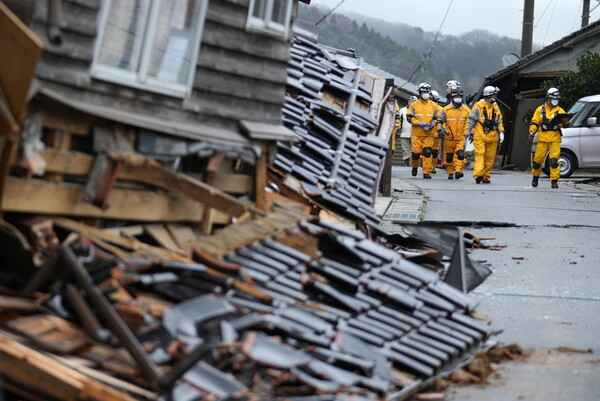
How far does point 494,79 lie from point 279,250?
3042 centimetres

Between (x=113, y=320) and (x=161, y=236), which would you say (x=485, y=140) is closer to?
(x=161, y=236)

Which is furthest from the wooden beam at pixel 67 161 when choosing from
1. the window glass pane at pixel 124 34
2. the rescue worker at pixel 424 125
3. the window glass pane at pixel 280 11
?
the rescue worker at pixel 424 125

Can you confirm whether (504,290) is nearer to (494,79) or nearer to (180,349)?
(180,349)

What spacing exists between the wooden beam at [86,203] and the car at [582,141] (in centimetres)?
1971

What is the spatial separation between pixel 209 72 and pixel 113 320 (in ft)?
11.0

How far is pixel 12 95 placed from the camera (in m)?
6.92

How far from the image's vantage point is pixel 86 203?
781 centimetres

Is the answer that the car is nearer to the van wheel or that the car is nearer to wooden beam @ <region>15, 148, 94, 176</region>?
the van wheel

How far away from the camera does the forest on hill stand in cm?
7775

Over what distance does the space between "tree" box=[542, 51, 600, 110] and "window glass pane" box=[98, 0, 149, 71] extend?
82.8 ft

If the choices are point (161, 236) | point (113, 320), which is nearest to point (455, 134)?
point (161, 236)

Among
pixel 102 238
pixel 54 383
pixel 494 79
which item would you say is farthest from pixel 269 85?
pixel 494 79

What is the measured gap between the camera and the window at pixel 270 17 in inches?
358

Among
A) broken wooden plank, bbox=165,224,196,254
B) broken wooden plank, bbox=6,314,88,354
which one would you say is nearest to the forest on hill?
broken wooden plank, bbox=165,224,196,254
